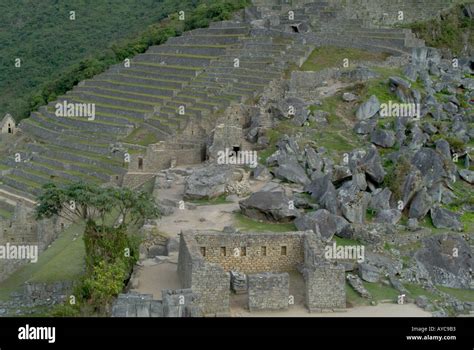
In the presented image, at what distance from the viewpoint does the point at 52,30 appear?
75.5m

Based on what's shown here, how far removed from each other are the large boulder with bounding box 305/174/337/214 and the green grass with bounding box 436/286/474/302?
4.16 metres

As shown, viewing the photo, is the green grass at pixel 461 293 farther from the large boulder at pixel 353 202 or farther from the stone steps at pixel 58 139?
the stone steps at pixel 58 139

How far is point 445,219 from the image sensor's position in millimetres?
24453

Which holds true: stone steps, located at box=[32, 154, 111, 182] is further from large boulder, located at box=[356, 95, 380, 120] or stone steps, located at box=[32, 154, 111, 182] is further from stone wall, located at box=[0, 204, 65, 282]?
large boulder, located at box=[356, 95, 380, 120]

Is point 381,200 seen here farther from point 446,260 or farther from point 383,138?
point 383,138

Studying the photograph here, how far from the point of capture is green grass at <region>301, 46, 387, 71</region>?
39250mm

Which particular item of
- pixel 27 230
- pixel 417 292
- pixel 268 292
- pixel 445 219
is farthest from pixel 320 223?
pixel 27 230

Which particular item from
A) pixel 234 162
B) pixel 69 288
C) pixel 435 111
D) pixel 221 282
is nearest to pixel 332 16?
pixel 435 111

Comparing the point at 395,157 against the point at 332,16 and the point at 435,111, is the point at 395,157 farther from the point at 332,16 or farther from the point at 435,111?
the point at 332,16

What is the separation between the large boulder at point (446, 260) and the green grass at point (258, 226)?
3.66 meters

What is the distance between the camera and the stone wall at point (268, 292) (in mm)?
17047

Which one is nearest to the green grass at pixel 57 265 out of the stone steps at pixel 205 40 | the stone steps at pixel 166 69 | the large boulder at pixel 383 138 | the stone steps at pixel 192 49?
the large boulder at pixel 383 138
